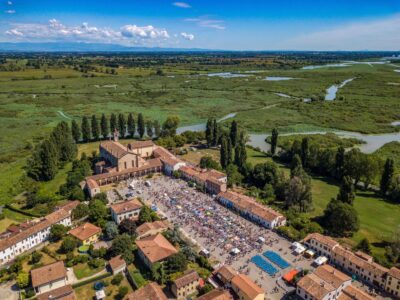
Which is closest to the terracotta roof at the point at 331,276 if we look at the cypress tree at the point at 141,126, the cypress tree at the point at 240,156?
the cypress tree at the point at 240,156

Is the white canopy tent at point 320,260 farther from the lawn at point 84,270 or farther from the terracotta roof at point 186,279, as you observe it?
the lawn at point 84,270

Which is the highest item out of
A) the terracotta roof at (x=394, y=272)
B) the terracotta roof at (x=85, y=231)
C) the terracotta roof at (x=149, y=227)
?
the terracotta roof at (x=394, y=272)

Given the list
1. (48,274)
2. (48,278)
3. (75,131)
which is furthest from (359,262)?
(75,131)

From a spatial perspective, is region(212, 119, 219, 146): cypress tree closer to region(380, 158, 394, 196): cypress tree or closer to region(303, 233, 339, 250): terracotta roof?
region(380, 158, 394, 196): cypress tree

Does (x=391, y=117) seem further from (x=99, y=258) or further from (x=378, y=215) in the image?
(x=99, y=258)

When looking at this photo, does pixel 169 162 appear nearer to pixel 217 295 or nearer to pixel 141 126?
pixel 141 126

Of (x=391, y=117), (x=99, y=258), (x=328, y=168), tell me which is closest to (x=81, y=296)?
(x=99, y=258)
